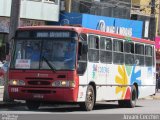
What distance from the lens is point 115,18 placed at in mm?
41125

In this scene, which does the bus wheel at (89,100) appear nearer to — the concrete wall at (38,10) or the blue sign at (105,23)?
the concrete wall at (38,10)

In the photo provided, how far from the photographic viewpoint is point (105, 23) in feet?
130

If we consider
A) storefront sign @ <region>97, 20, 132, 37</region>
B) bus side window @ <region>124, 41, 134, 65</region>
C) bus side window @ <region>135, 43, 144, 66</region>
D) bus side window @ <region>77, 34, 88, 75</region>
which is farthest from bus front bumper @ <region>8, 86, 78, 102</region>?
storefront sign @ <region>97, 20, 132, 37</region>

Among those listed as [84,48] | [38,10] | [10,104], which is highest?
[38,10]

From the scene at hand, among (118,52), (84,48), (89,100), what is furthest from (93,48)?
(118,52)

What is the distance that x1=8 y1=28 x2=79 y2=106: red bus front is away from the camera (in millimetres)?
19969

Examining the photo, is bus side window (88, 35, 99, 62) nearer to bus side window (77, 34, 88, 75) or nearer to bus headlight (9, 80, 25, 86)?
bus side window (77, 34, 88, 75)

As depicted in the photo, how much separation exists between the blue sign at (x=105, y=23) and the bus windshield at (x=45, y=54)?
15.4 meters

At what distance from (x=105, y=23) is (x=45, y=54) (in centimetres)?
1959

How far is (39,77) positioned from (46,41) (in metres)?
1.31

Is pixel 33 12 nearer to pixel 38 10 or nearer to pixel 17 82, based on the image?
pixel 38 10

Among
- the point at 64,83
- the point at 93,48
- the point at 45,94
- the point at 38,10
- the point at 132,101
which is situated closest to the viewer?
the point at 64,83

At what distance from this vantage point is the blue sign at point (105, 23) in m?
36.7

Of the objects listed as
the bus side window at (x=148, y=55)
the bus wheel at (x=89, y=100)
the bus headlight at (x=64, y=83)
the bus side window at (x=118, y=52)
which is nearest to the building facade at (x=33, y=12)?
the bus side window at (x=148, y=55)
